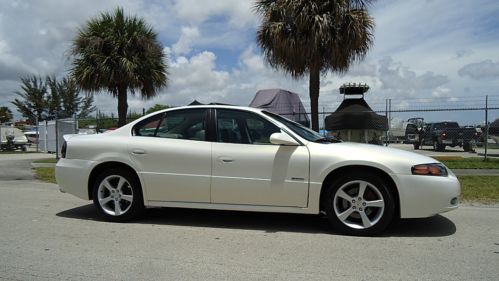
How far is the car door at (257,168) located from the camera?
5.41 meters

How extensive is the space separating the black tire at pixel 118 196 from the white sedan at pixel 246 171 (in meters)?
0.01

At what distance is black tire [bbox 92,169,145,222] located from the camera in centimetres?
600

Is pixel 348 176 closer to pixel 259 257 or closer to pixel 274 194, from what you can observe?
pixel 274 194

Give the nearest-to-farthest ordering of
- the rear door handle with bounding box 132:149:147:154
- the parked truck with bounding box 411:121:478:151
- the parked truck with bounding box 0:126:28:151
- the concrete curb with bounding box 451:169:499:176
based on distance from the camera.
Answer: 1. the rear door handle with bounding box 132:149:147:154
2. the concrete curb with bounding box 451:169:499:176
3. the parked truck with bounding box 411:121:478:151
4. the parked truck with bounding box 0:126:28:151

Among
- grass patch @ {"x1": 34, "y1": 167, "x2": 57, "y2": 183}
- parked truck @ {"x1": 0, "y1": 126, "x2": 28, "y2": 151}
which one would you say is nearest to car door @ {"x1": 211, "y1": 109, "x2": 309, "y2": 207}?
grass patch @ {"x1": 34, "y1": 167, "x2": 57, "y2": 183}

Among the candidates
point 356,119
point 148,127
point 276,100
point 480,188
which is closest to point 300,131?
point 148,127

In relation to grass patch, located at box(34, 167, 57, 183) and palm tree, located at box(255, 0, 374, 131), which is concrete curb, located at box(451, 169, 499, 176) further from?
grass patch, located at box(34, 167, 57, 183)

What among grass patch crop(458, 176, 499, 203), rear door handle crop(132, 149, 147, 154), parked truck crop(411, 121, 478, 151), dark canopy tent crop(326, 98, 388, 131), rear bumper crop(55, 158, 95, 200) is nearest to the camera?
Answer: rear door handle crop(132, 149, 147, 154)

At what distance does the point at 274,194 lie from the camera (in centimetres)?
547

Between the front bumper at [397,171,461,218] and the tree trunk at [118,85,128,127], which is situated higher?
the tree trunk at [118,85,128,127]

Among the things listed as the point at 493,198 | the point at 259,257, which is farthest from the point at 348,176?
the point at 493,198

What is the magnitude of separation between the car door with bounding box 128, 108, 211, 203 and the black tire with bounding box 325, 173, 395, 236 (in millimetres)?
1549

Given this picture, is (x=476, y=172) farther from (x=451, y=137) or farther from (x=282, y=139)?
(x=451, y=137)

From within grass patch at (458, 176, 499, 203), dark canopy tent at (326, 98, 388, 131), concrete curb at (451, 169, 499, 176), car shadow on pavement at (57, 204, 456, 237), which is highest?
dark canopy tent at (326, 98, 388, 131)
